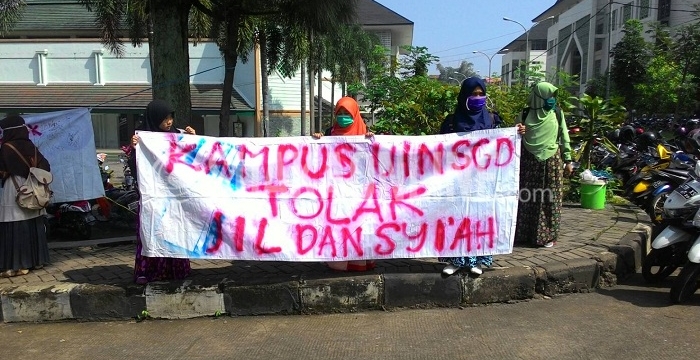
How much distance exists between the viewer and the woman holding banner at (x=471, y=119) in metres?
4.48

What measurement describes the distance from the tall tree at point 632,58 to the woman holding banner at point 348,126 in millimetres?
23788

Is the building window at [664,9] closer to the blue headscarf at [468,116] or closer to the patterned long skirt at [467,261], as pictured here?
the blue headscarf at [468,116]

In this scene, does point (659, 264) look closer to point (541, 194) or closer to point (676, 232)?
point (676, 232)

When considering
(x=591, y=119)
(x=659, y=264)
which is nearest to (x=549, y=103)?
(x=659, y=264)

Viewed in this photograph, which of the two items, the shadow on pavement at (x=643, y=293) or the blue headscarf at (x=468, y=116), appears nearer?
the shadow on pavement at (x=643, y=293)

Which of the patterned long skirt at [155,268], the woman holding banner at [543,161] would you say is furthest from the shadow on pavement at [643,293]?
the patterned long skirt at [155,268]

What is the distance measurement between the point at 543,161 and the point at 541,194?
0.32 m

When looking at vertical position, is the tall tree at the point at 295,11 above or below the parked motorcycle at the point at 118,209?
above

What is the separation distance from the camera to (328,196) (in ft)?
14.4

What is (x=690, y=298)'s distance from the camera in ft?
14.3

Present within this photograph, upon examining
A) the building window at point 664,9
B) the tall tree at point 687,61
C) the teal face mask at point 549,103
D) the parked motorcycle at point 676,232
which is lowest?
the parked motorcycle at point 676,232

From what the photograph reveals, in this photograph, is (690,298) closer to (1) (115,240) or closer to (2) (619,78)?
(1) (115,240)

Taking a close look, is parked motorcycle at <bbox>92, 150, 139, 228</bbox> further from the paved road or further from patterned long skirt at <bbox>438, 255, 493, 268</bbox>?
patterned long skirt at <bbox>438, 255, 493, 268</bbox>

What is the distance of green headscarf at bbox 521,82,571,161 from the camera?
16.8 ft
